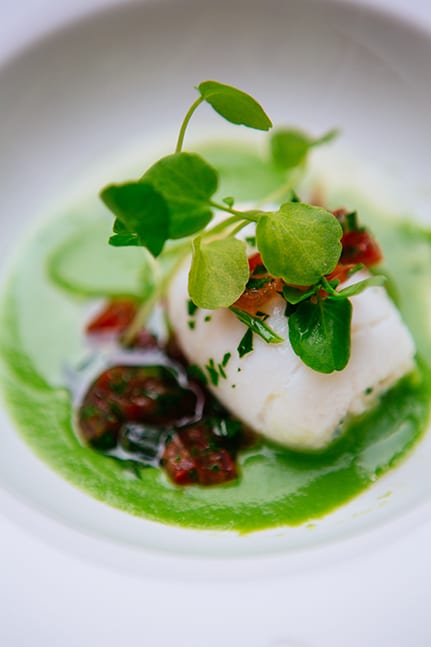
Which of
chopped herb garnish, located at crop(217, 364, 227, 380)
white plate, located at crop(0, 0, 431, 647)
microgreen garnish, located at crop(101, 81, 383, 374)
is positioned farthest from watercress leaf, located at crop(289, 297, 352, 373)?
white plate, located at crop(0, 0, 431, 647)

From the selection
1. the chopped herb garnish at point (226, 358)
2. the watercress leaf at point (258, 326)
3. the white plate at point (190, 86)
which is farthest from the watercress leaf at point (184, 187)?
the white plate at point (190, 86)

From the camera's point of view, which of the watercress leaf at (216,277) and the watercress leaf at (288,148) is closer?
the watercress leaf at (216,277)

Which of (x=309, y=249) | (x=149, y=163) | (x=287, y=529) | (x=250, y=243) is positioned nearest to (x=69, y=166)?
(x=149, y=163)

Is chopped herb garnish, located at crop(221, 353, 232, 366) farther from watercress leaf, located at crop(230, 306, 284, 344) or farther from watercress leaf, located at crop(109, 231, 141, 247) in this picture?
watercress leaf, located at crop(109, 231, 141, 247)

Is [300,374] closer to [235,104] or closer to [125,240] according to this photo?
[125,240]

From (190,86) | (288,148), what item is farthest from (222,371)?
(190,86)

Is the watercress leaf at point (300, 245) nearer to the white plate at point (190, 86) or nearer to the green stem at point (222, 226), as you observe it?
the green stem at point (222, 226)
